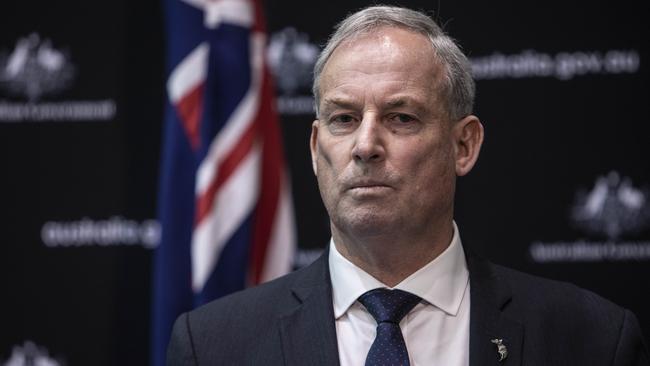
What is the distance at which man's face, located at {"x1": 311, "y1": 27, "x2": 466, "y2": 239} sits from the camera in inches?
92.1

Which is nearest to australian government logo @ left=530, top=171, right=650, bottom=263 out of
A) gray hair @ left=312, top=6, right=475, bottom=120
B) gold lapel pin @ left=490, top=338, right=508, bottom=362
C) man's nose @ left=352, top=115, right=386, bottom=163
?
gray hair @ left=312, top=6, right=475, bottom=120

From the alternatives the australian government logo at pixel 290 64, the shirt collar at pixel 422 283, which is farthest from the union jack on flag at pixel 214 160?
the shirt collar at pixel 422 283

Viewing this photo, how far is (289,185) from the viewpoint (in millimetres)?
4410

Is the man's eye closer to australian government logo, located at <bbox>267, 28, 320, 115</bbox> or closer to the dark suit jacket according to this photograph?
the dark suit jacket

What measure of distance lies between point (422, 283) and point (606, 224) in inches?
80.2

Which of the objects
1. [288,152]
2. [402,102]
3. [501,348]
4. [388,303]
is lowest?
[501,348]

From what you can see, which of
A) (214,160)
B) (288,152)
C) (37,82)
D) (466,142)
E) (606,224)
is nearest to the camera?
(466,142)

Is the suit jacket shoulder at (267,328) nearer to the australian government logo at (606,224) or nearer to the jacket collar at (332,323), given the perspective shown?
the jacket collar at (332,323)

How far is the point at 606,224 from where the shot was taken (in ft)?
13.8

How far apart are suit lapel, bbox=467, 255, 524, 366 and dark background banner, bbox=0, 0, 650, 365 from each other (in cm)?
175

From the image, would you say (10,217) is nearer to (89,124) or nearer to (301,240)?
(89,124)

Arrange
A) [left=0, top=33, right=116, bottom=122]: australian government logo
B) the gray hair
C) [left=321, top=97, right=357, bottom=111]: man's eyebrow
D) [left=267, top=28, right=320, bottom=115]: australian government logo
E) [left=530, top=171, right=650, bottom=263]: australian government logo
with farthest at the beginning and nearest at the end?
[left=0, top=33, right=116, bottom=122]: australian government logo → [left=267, top=28, right=320, bottom=115]: australian government logo → [left=530, top=171, right=650, bottom=263]: australian government logo → the gray hair → [left=321, top=97, right=357, bottom=111]: man's eyebrow

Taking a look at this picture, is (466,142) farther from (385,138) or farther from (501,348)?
(501,348)

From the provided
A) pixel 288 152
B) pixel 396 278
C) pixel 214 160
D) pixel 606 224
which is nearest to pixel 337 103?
pixel 396 278
